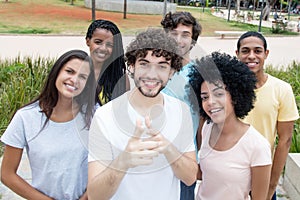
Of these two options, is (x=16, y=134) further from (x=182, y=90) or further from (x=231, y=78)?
(x=231, y=78)

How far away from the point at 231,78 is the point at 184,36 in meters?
0.40

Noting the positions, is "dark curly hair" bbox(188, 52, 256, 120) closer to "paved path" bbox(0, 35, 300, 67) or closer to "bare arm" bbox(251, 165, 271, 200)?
"bare arm" bbox(251, 165, 271, 200)

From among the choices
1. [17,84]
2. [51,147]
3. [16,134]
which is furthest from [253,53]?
[17,84]

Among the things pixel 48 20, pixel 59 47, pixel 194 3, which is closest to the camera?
pixel 59 47

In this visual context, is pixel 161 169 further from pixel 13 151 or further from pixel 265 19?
pixel 265 19

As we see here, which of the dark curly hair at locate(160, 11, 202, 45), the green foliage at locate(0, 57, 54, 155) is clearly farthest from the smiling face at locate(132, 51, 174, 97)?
the green foliage at locate(0, 57, 54, 155)

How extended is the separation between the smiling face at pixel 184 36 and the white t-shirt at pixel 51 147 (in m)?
0.61

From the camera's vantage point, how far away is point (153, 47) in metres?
1.34

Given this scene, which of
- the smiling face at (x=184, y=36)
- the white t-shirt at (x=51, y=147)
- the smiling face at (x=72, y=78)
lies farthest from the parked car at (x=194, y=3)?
the white t-shirt at (x=51, y=147)

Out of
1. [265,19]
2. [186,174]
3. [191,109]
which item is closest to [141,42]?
[191,109]

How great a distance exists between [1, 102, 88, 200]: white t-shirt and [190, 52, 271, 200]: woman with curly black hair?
0.57 m

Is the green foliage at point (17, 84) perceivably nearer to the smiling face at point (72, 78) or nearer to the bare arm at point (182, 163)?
the smiling face at point (72, 78)

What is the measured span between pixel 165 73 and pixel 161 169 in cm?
36

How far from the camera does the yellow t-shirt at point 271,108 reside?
2037mm
